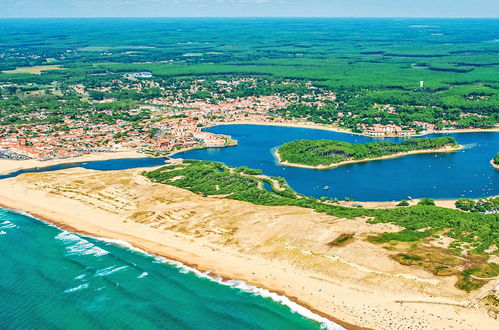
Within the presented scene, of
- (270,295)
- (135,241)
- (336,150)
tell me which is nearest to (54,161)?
(135,241)

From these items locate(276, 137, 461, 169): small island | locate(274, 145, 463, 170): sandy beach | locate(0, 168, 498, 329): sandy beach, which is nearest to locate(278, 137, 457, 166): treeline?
locate(276, 137, 461, 169): small island

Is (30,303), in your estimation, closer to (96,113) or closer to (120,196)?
(120,196)

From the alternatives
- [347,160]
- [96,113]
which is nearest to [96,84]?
[96,113]

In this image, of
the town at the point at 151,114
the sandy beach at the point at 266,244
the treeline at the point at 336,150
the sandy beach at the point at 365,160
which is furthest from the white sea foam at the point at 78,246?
the treeline at the point at 336,150

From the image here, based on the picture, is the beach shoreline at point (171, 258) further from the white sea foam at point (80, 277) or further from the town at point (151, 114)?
the town at point (151, 114)

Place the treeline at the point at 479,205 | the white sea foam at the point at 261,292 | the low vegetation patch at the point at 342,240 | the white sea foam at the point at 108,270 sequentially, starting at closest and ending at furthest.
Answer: the white sea foam at the point at 261,292 < the white sea foam at the point at 108,270 < the low vegetation patch at the point at 342,240 < the treeline at the point at 479,205

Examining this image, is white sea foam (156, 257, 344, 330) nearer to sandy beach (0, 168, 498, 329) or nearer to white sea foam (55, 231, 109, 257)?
sandy beach (0, 168, 498, 329)
